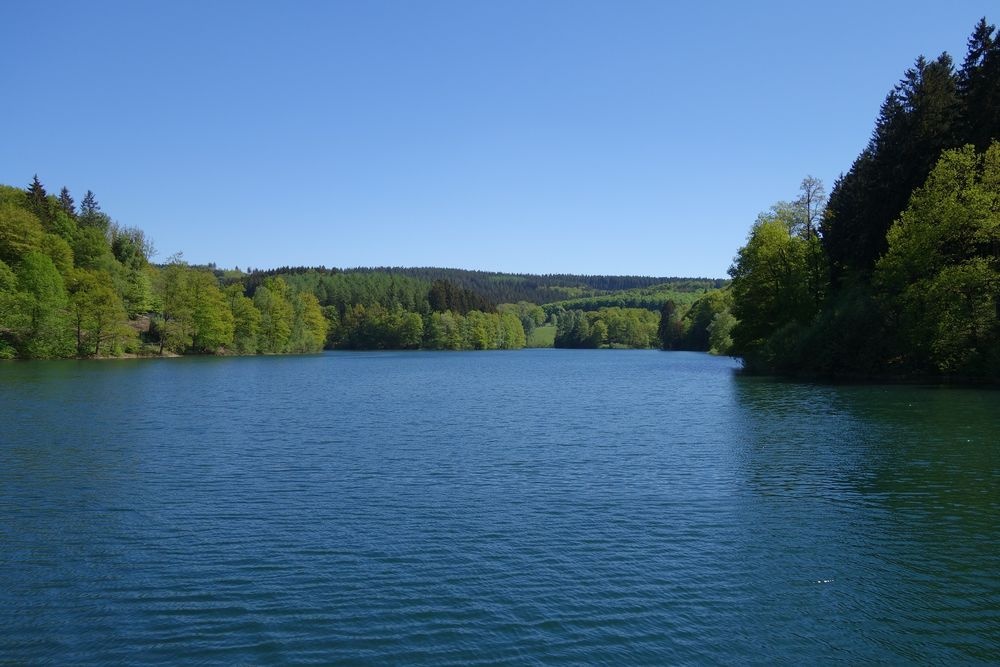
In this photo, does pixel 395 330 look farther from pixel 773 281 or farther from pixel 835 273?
pixel 835 273

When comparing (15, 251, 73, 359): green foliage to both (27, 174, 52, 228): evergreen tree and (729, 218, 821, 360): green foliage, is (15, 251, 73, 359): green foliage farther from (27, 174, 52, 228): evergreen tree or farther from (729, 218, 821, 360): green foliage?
(729, 218, 821, 360): green foliage

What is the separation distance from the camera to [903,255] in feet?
160

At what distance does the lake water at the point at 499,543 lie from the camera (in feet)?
34.2

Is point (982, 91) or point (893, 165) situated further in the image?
point (893, 165)

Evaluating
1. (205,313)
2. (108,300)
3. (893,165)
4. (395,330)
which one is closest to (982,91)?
(893,165)

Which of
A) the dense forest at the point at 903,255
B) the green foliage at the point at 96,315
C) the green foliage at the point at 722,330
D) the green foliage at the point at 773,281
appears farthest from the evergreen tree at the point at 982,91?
the green foliage at the point at 96,315

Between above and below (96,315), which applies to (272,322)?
below

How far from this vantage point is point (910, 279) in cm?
4916

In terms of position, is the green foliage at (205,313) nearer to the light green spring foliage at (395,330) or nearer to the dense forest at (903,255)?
the light green spring foliage at (395,330)

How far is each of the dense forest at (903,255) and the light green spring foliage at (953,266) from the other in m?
0.07

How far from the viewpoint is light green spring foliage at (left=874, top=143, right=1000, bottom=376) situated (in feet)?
148

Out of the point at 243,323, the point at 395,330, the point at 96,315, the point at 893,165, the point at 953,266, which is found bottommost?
the point at 395,330

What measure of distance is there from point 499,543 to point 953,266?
43.3 metres

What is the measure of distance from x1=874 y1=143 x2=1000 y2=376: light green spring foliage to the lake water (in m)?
16.6
